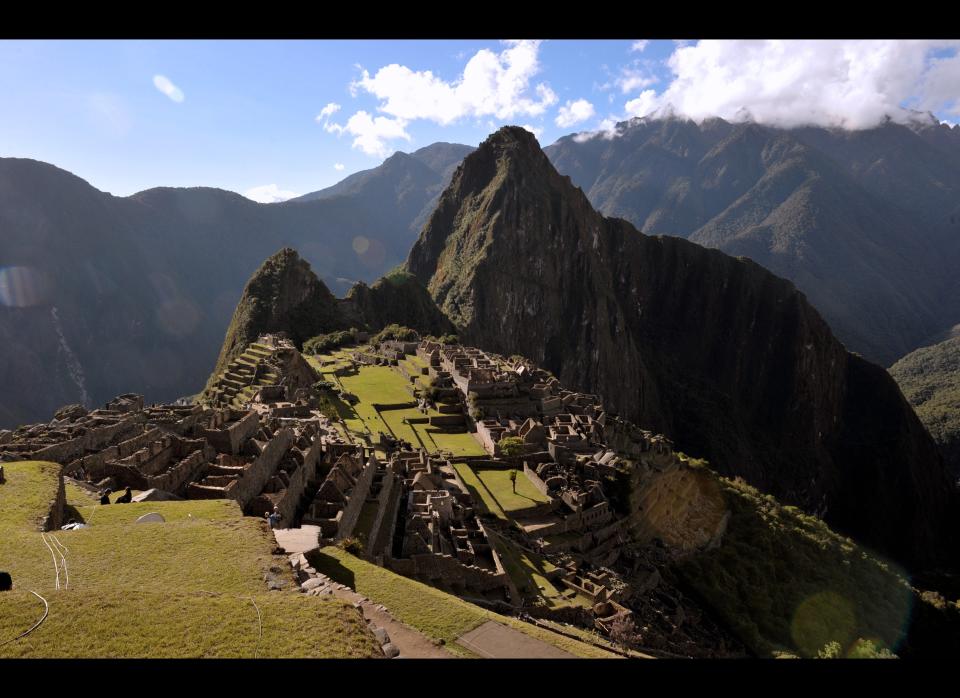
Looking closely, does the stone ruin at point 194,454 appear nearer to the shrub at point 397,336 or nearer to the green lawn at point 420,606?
the green lawn at point 420,606

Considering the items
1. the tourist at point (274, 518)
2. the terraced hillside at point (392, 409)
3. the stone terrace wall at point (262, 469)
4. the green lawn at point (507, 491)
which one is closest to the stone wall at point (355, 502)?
the tourist at point (274, 518)

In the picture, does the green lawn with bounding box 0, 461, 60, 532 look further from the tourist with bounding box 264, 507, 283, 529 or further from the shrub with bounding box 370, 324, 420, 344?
the shrub with bounding box 370, 324, 420, 344

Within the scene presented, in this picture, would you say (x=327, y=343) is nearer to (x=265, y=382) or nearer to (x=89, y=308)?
(x=265, y=382)

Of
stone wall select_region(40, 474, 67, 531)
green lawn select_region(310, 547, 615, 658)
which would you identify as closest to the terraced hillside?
stone wall select_region(40, 474, 67, 531)

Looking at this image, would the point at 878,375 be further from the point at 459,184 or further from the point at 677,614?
the point at 677,614
